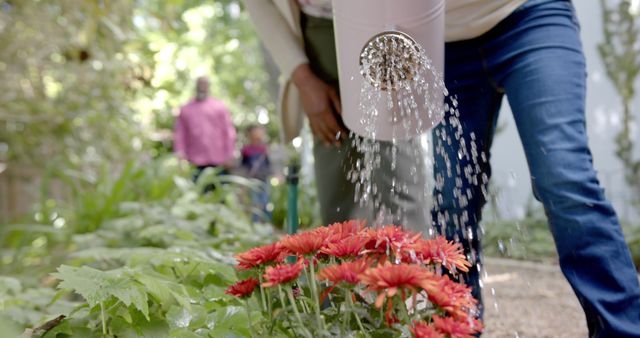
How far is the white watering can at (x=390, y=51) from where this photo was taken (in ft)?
4.85

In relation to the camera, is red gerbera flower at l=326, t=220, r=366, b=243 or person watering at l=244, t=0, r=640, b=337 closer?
red gerbera flower at l=326, t=220, r=366, b=243

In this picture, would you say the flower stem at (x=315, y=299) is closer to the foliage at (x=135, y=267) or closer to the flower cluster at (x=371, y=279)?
the flower cluster at (x=371, y=279)

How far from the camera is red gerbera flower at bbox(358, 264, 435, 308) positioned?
0.89 metres

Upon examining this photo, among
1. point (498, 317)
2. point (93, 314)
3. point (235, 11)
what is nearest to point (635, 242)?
point (498, 317)

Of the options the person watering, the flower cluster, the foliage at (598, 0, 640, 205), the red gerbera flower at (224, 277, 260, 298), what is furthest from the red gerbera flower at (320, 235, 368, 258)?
the foliage at (598, 0, 640, 205)

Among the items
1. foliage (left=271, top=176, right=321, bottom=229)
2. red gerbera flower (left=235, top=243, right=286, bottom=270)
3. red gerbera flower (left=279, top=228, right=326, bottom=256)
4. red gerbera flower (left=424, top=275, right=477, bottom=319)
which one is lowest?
red gerbera flower (left=424, top=275, right=477, bottom=319)

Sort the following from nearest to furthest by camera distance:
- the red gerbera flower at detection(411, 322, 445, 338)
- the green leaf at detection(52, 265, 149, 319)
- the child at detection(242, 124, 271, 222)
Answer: the red gerbera flower at detection(411, 322, 445, 338) → the green leaf at detection(52, 265, 149, 319) → the child at detection(242, 124, 271, 222)

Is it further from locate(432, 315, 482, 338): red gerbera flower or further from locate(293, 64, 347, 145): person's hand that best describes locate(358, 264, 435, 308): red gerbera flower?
locate(293, 64, 347, 145): person's hand

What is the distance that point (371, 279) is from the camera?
897 millimetres

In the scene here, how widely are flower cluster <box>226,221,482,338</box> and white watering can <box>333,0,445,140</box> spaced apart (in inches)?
17.1

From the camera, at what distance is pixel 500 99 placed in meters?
1.96

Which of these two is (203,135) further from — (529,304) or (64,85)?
(529,304)

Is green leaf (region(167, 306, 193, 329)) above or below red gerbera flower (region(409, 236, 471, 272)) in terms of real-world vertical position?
below

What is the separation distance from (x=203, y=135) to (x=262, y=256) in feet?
22.4
